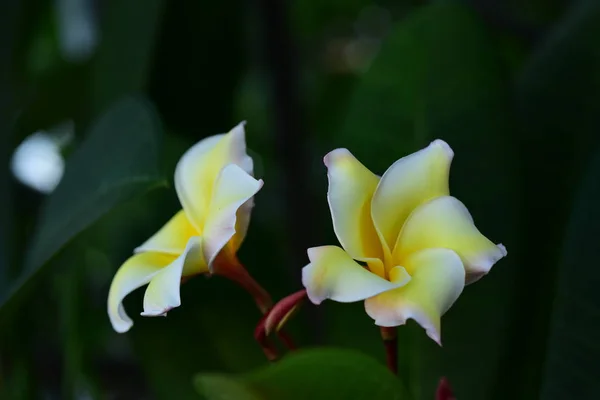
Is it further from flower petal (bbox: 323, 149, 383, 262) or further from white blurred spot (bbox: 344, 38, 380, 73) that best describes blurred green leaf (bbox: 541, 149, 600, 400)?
white blurred spot (bbox: 344, 38, 380, 73)

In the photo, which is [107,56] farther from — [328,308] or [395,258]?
[395,258]

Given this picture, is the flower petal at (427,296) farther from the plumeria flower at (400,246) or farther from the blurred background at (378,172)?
the blurred background at (378,172)

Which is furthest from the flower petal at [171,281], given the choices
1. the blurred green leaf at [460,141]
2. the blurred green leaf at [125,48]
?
the blurred green leaf at [125,48]

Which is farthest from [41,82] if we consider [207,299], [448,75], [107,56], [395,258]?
[395,258]

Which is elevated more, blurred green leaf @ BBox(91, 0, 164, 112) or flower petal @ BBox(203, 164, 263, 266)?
blurred green leaf @ BBox(91, 0, 164, 112)

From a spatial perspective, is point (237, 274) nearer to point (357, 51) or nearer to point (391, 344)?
point (391, 344)

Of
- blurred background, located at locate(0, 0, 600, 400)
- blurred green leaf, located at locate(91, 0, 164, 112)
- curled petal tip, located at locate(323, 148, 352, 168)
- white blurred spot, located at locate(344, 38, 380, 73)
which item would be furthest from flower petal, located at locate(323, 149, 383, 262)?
white blurred spot, located at locate(344, 38, 380, 73)

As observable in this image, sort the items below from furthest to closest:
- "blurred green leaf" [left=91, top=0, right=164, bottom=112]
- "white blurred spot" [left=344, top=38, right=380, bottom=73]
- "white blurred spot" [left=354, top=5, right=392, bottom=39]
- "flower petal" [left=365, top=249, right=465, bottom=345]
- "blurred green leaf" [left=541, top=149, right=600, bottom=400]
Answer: "white blurred spot" [left=344, top=38, right=380, bottom=73] < "white blurred spot" [left=354, top=5, right=392, bottom=39] < "blurred green leaf" [left=91, top=0, right=164, bottom=112] < "blurred green leaf" [left=541, top=149, right=600, bottom=400] < "flower petal" [left=365, top=249, right=465, bottom=345]
